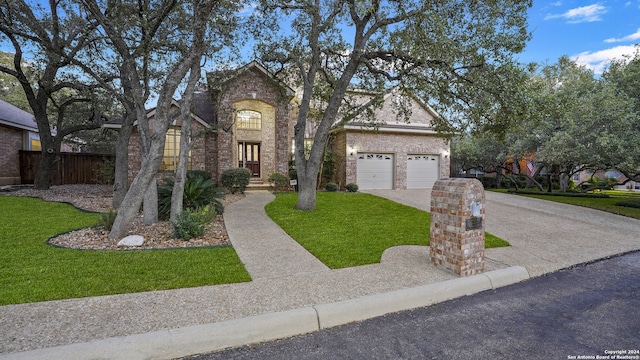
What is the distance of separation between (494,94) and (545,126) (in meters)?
9.31

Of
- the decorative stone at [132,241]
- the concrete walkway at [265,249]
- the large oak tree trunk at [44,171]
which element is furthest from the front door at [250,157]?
the decorative stone at [132,241]

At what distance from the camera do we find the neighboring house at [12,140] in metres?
15.6

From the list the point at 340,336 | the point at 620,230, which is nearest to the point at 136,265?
the point at 340,336

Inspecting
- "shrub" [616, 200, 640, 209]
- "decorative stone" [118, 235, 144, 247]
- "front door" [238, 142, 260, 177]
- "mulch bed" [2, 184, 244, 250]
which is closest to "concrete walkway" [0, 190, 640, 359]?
"mulch bed" [2, 184, 244, 250]

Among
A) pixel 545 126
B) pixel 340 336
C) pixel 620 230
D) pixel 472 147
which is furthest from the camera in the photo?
pixel 472 147

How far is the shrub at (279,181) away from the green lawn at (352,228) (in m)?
3.62

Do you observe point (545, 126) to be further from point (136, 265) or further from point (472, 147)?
point (136, 265)

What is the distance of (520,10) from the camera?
790cm

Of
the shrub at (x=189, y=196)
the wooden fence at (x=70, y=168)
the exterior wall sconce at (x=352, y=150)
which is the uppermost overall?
the exterior wall sconce at (x=352, y=150)

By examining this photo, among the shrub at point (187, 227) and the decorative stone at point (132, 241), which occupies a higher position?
the shrub at point (187, 227)

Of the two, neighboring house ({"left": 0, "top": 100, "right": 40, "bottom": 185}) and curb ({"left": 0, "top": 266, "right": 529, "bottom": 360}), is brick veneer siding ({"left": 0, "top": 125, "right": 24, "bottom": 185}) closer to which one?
neighboring house ({"left": 0, "top": 100, "right": 40, "bottom": 185})

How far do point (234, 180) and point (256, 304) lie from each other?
1144 cm

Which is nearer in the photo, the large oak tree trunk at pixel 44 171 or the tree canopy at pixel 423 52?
the tree canopy at pixel 423 52

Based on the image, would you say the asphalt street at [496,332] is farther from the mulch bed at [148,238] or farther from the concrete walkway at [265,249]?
the mulch bed at [148,238]
